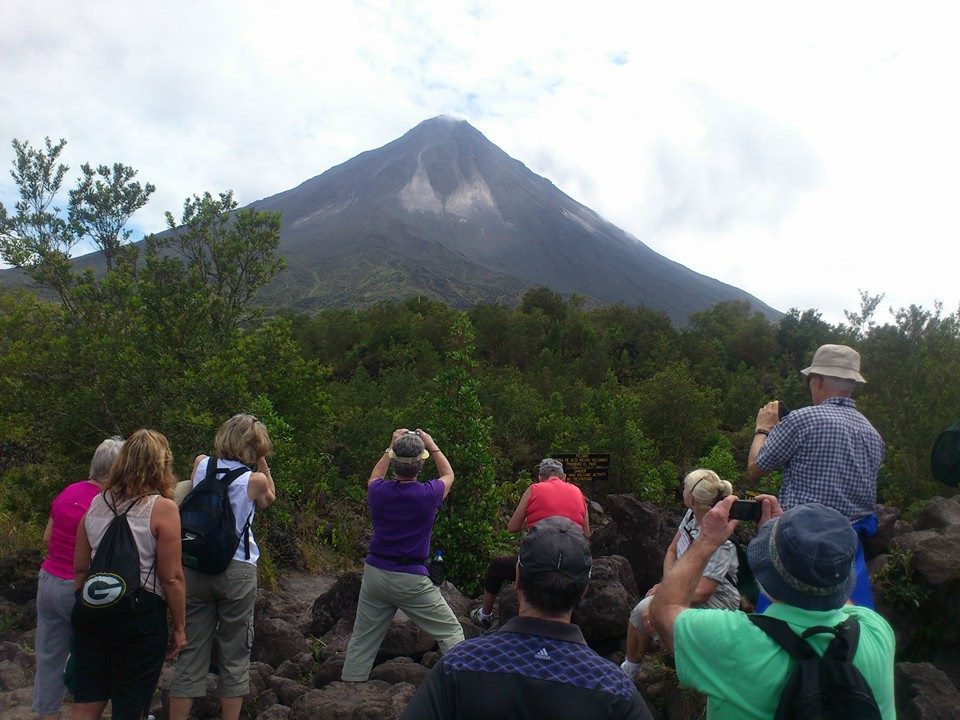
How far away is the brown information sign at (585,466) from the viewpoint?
7.95 metres

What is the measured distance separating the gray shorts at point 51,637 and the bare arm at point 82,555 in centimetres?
29

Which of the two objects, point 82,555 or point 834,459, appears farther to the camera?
point 82,555

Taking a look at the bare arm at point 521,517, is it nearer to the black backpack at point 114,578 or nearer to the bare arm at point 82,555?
the black backpack at point 114,578

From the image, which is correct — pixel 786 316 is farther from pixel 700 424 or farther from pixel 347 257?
pixel 347 257

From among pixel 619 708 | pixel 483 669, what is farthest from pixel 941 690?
pixel 483 669

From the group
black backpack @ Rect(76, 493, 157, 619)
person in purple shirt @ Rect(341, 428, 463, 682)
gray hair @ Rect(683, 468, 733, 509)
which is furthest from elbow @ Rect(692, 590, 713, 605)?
black backpack @ Rect(76, 493, 157, 619)

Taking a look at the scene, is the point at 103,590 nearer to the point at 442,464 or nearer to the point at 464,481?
the point at 442,464

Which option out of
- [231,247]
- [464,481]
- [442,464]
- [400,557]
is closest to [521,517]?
[464,481]

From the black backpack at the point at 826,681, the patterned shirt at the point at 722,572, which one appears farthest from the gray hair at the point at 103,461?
the black backpack at the point at 826,681

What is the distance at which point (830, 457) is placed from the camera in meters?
2.87

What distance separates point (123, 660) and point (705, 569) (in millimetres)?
2721

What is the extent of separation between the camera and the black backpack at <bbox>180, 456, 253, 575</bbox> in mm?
3324

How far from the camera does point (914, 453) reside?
899cm

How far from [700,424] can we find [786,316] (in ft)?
55.6
